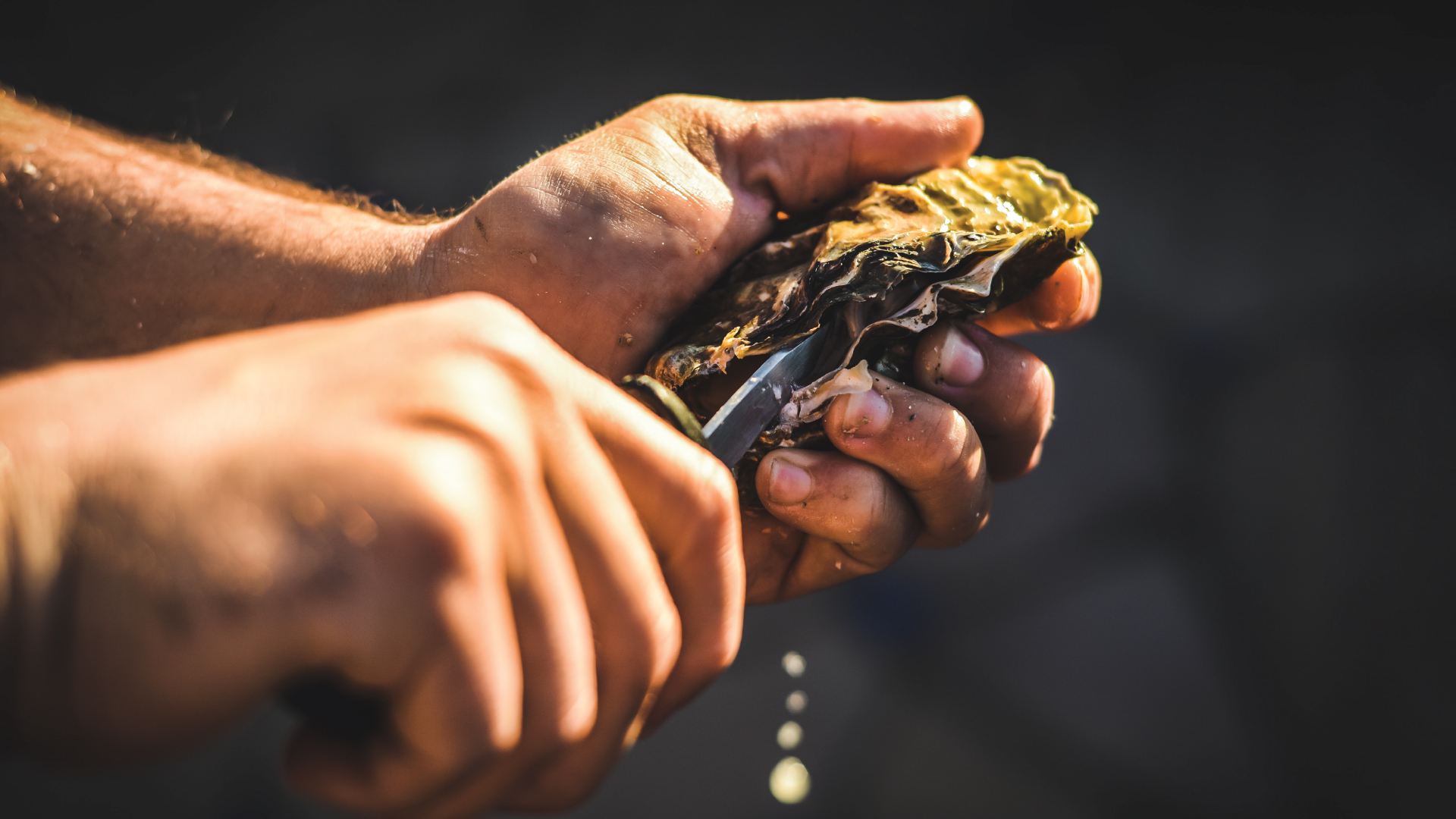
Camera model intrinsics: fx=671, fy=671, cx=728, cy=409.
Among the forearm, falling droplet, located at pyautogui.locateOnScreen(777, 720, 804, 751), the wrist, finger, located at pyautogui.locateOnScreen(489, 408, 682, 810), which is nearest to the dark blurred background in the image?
falling droplet, located at pyautogui.locateOnScreen(777, 720, 804, 751)

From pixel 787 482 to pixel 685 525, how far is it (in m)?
0.51

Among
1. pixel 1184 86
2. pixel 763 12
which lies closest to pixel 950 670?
pixel 1184 86

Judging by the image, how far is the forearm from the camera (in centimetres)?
145

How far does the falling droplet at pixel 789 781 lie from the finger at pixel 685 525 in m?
1.61

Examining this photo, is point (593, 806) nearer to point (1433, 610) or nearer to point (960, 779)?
point (960, 779)

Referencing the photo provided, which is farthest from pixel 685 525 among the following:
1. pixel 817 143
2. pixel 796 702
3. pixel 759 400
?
pixel 796 702

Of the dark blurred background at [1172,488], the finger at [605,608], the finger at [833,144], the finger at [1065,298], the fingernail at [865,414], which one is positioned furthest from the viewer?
the dark blurred background at [1172,488]

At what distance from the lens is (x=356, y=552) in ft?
1.73

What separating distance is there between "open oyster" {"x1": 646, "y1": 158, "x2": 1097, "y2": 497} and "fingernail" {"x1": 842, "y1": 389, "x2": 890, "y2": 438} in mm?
27

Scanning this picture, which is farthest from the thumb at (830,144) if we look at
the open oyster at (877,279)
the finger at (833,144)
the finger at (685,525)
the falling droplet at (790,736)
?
the falling droplet at (790,736)

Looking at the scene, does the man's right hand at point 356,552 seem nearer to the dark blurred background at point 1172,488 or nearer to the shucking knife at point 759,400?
the shucking knife at point 759,400

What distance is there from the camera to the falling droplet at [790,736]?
2.31 metres

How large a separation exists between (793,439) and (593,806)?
166 cm

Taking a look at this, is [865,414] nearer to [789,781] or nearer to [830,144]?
[830,144]
